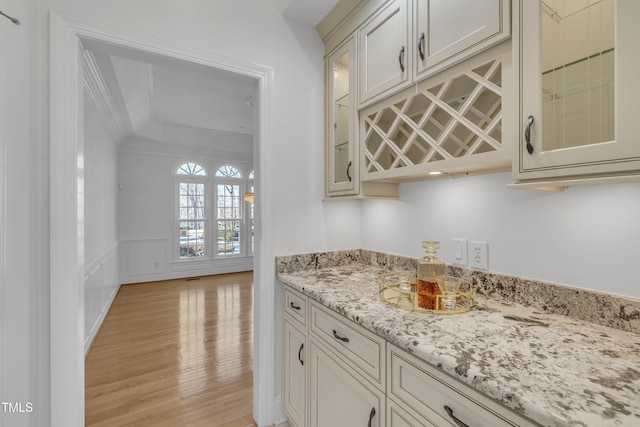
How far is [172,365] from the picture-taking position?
2492mm

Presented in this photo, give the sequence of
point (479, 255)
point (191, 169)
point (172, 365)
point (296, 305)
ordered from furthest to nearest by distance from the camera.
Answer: point (191, 169) → point (172, 365) → point (296, 305) → point (479, 255)

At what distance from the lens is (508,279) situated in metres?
1.28

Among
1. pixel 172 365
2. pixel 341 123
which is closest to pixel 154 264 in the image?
pixel 172 365

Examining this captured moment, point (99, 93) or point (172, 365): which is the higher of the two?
point (99, 93)

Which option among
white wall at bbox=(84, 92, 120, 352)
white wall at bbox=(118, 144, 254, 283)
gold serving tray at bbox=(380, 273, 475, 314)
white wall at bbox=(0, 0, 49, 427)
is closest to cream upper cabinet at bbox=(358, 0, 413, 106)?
gold serving tray at bbox=(380, 273, 475, 314)

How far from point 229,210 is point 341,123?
17.0ft

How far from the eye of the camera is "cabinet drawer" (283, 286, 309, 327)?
60.8 inches

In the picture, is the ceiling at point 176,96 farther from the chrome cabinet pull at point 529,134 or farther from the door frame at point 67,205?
the chrome cabinet pull at point 529,134

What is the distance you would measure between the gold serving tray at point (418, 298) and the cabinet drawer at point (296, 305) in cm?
44

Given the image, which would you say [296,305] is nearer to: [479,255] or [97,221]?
[479,255]

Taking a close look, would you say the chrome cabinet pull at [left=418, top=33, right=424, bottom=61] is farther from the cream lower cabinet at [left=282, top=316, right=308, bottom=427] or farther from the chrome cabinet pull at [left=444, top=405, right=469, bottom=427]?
the cream lower cabinet at [left=282, top=316, right=308, bottom=427]

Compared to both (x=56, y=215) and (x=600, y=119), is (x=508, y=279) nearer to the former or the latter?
(x=600, y=119)

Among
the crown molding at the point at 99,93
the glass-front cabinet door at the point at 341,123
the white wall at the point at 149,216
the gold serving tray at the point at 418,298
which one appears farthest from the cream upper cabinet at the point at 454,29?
the white wall at the point at 149,216

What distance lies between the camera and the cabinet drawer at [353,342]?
3.40ft
